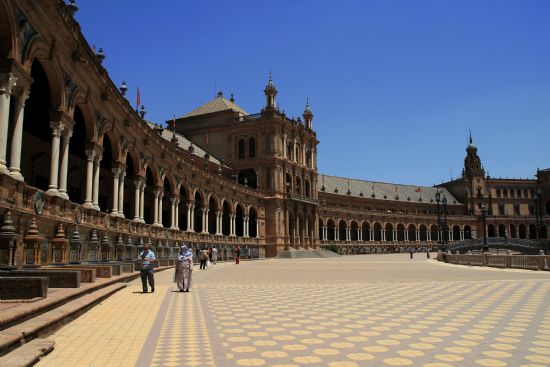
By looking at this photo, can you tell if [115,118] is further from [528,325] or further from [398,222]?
[398,222]

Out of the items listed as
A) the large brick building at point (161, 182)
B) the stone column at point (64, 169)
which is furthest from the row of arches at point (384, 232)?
the stone column at point (64, 169)

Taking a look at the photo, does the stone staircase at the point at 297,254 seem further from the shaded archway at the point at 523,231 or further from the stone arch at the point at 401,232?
the shaded archway at the point at 523,231

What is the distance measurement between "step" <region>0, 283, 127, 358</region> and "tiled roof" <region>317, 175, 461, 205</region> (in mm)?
88640

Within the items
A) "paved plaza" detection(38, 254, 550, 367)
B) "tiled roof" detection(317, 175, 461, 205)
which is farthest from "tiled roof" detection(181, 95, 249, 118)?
"paved plaza" detection(38, 254, 550, 367)

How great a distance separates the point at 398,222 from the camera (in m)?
109

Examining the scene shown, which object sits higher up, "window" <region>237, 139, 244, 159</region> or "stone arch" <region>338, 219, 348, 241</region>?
"window" <region>237, 139, 244, 159</region>

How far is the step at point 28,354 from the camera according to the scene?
17.4ft

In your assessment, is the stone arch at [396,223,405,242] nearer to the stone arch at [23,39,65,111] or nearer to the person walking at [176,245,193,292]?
the stone arch at [23,39,65,111]

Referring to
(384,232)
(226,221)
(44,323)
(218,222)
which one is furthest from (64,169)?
(384,232)

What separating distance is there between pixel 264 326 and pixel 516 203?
130393 mm

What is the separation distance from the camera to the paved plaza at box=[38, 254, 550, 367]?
6309 millimetres

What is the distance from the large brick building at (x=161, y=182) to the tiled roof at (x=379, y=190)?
0.44 metres

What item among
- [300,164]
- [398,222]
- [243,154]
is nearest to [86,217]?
[243,154]

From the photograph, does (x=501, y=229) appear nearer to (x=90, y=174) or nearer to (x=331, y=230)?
(x=331, y=230)
